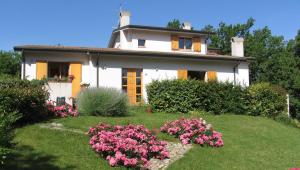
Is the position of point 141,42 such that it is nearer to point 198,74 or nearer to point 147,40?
point 147,40

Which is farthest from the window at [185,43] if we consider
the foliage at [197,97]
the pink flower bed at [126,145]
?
the pink flower bed at [126,145]

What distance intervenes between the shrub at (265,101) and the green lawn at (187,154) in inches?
201

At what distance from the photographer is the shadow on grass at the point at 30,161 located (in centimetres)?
777

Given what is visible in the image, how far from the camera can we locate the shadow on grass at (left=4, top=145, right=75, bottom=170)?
777 cm

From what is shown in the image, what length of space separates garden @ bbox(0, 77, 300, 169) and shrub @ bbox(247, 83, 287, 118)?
95cm

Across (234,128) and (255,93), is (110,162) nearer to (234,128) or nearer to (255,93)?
(234,128)

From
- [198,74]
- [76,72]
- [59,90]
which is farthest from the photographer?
[198,74]

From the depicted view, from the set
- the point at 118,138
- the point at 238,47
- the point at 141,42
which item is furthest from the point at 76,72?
the point at 238,47

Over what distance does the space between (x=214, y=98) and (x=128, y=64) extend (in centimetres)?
567

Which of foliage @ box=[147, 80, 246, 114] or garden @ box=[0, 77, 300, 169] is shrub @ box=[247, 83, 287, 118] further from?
garden @ box=[0, 77, 300, 169]

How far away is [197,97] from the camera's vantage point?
776 inches

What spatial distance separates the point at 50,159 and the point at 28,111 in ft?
13.9

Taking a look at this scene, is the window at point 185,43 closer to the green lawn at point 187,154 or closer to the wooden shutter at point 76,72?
the wooden shutter at point 76,72

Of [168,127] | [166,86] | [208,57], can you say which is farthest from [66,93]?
[208,57]
